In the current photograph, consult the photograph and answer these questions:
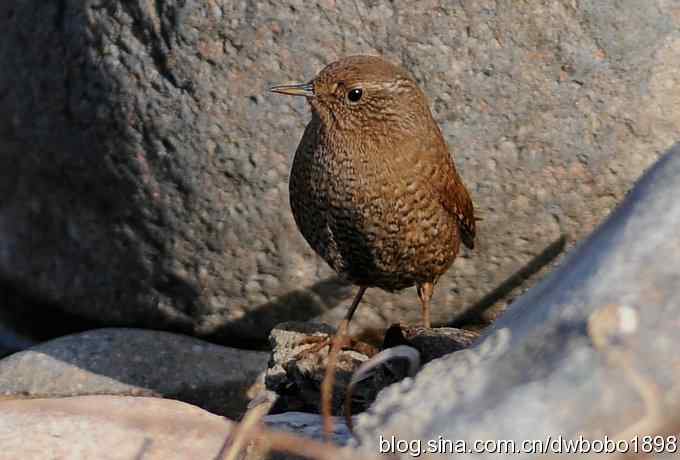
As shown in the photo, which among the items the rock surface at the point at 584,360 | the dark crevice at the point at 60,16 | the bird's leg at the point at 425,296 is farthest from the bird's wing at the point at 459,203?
the dark crevice at the point at 60,16

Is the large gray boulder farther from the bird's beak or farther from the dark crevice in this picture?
the bird's beak

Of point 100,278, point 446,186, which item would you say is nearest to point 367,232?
point 446,186

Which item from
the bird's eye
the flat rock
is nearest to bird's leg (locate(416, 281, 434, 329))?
the flat rock

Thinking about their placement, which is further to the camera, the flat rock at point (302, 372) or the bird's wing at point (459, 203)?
the bird's wing at point (459, 203)

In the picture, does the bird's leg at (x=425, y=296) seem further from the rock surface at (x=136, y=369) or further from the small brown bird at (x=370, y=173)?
the rock surface at (x=136, y=369)

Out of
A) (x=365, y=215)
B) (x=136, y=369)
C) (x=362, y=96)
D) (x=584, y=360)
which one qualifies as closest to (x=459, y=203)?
(x=365, y=215)

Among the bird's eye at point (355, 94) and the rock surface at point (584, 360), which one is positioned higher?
the bird's eye at point (355, 94)
